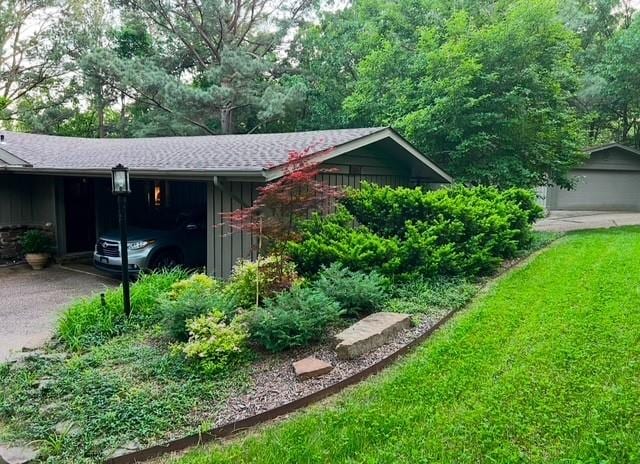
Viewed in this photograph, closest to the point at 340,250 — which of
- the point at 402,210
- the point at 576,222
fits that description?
the point at 402,210

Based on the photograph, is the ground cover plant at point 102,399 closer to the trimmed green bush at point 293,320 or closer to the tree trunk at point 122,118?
the trimmed green bush at point 293,320

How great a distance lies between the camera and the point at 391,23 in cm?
1586

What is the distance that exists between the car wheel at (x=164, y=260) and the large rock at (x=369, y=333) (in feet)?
15.8

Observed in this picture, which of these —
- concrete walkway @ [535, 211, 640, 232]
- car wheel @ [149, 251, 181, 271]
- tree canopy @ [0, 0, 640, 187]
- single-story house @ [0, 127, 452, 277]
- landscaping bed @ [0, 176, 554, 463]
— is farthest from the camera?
concrete walkway @ [535, 211, 640, 232]

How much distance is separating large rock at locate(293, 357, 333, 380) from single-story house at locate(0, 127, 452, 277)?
2869 millimetres

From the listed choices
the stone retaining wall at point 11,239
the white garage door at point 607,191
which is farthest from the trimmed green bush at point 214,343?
the white garage door at point 607,191

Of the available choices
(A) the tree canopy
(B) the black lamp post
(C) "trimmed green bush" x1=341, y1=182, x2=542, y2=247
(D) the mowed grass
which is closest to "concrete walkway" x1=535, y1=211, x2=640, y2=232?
(A) the tree canopy

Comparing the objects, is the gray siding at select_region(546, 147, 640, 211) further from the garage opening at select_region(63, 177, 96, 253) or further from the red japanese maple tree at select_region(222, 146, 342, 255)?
the garage opening at select_region(63, 177, 96, 253)

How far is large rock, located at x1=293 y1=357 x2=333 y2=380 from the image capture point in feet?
12.5

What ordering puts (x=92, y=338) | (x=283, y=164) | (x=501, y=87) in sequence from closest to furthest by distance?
(x=92, y=338) → (x=283, y=164) → (x=501, y=87)

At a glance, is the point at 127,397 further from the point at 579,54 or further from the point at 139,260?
the point at 579,54

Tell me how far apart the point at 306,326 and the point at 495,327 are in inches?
81.3

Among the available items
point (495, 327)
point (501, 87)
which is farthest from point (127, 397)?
point (501, 87)

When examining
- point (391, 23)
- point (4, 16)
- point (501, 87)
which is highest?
point (4, 16)
